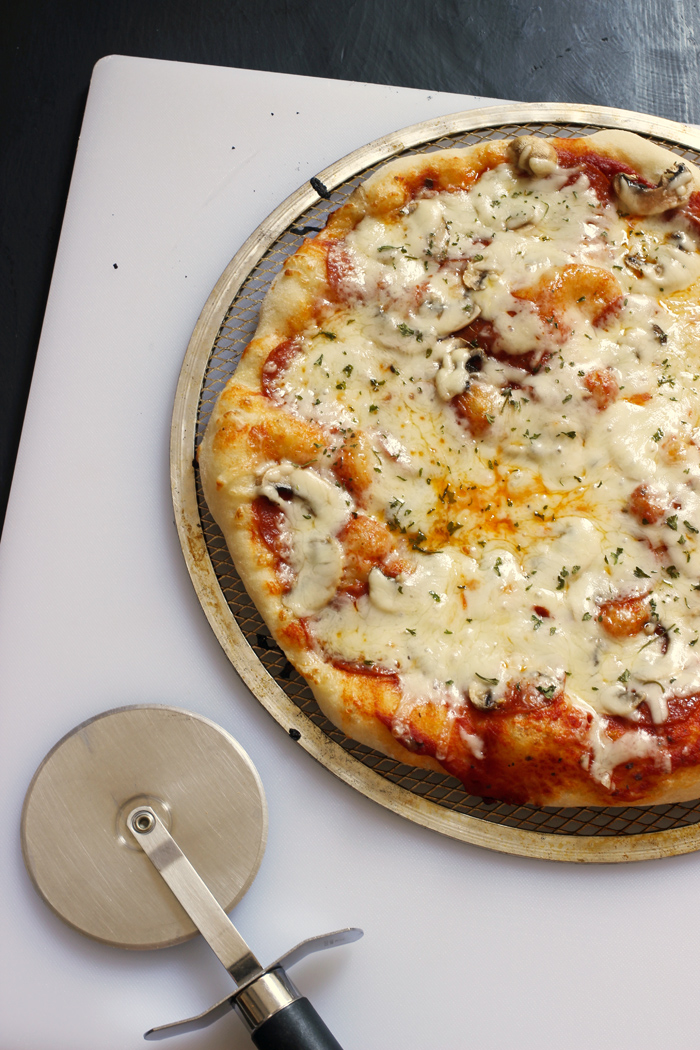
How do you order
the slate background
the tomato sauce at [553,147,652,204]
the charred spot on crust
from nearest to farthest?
the tomato sauce at [553,147,652,204] < the charred spot on crust < the slate background

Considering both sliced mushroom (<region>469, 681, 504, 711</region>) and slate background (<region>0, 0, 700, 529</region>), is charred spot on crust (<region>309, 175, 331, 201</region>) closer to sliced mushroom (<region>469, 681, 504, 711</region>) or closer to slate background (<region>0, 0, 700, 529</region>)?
slate background (<region>0, 0, 700, 529</region>)

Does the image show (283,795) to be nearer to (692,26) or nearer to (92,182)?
(92,182)

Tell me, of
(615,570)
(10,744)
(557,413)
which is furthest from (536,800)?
(10,744)

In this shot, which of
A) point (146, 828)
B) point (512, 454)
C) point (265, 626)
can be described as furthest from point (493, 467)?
point (146, 828)

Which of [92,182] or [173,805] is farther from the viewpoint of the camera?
[92,182]

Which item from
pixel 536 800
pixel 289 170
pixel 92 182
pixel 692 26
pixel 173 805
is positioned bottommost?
pixel 536 800

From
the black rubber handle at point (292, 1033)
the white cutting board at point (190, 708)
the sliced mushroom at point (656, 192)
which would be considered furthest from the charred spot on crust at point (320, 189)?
the black rubber handle at point (292, 1033)

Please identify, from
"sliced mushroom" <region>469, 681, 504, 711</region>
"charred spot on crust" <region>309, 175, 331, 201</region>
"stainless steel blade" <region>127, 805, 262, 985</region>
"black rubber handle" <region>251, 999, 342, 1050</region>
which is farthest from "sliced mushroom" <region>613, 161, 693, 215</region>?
"black rubber handle" <region>251, 999, 342, 1050</region>

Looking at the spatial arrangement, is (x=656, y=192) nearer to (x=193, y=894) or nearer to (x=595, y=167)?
(x=595, y=167)
